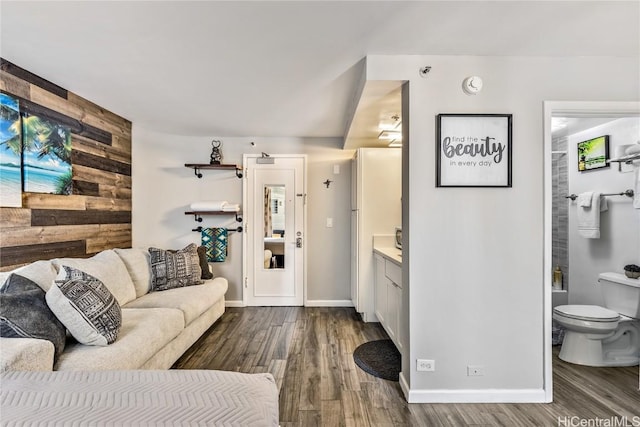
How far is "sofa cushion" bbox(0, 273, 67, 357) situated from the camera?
1.55m

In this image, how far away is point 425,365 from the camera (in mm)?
2037

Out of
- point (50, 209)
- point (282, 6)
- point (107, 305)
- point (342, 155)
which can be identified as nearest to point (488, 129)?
point (282, 6)

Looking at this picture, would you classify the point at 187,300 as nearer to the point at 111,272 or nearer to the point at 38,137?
the point at 111,272

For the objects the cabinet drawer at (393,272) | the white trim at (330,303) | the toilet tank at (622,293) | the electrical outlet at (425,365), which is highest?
the cabinet drawer at (393,272)

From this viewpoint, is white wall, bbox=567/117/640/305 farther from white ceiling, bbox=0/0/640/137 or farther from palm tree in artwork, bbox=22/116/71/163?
palm tree in artwork, bbox=22/116/71/163

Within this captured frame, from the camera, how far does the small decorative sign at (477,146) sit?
203 centimetres

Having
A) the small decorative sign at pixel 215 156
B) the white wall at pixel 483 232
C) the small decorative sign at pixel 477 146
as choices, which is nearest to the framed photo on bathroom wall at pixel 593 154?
the white wall at pixel 483 232

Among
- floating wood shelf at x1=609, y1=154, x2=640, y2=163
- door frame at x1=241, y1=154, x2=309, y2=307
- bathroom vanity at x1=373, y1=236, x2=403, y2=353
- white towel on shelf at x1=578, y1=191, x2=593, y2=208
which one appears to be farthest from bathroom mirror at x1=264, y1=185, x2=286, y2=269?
floating wood shelf at x1=609, y1=154, x2=640, y2=163

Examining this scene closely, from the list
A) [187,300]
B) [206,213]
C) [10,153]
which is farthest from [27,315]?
[206,213]

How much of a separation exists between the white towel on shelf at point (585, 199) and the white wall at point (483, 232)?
4.77 ft

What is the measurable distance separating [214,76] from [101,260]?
184cm

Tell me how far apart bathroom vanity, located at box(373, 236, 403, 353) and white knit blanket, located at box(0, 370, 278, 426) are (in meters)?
1.63

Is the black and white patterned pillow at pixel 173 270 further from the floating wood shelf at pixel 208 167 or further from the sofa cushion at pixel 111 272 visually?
the floating wood shelf at pixel 208 167

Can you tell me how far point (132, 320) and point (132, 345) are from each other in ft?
1.19
